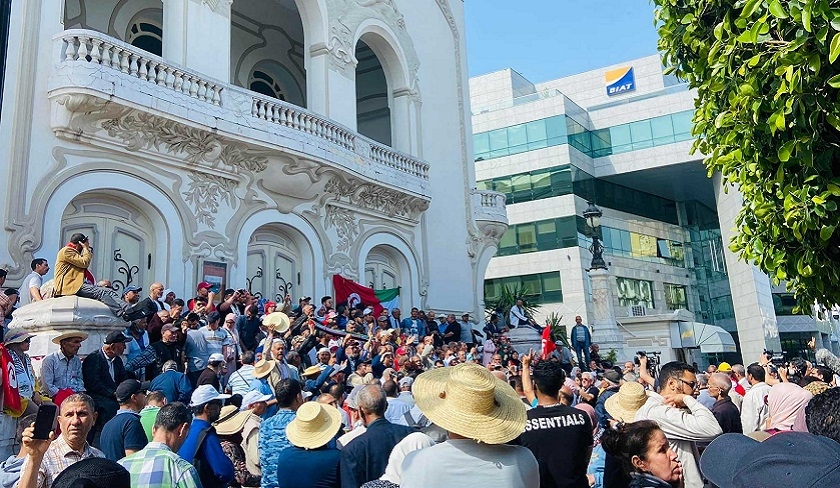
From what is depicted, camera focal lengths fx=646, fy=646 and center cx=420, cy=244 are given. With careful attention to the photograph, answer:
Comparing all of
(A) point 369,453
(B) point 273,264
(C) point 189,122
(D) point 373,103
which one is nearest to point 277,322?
(C) point 189,122

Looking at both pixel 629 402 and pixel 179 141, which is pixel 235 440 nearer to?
pixel 629 402

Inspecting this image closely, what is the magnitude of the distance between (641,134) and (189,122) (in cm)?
3306

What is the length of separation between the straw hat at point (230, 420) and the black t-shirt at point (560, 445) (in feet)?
9.11

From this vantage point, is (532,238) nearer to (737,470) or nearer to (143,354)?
(143,354)

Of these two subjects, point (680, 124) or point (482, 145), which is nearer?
point (680, 124)

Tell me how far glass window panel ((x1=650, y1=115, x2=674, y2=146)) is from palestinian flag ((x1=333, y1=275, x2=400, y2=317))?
26997 millimetres

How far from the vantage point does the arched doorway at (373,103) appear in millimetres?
23297

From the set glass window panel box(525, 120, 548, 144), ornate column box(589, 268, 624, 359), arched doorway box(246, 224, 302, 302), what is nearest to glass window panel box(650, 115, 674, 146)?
glass window panel box(525, 120, 548, 144)

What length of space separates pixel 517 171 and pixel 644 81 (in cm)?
1344

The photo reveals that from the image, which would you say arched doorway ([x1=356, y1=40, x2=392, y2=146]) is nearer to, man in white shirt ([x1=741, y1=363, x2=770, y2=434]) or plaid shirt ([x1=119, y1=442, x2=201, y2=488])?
man in white shirt ([x1=741, y1=363, x2=770, y2=434])

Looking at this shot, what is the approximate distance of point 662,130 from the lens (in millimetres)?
39406

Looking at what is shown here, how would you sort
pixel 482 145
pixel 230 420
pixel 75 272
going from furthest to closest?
pixel 482 145
pixel 75 272
pixel 230 420

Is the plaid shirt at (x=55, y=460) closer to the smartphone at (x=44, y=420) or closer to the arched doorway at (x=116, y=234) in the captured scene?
the smartphone at (x=44, y=420)

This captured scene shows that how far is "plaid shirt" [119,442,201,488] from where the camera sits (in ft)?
11.5
